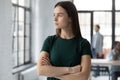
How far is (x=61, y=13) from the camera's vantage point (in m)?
1.53

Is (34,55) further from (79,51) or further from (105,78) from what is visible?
(79,51)

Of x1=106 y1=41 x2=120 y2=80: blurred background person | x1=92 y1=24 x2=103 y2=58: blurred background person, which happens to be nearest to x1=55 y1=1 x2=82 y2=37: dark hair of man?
x1=106 y1=41 x2=120 y2=80: blurred background person

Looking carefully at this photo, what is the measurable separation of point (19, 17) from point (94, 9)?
299 centimetres

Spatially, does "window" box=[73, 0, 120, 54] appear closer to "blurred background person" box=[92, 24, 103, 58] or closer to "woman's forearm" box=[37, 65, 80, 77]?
"blurred background person" box=[92, 24, 103, 58]

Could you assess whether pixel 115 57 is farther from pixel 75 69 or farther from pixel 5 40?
pixel 75 69

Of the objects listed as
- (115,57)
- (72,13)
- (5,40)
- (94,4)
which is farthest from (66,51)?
(94,4)

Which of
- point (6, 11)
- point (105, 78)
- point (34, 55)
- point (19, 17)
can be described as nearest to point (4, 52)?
point (6, 11)

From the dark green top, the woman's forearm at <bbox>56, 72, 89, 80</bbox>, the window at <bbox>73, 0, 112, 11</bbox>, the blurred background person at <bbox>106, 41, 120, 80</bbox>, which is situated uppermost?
the window at <bbox>73, 0, 112, 11</bbox>

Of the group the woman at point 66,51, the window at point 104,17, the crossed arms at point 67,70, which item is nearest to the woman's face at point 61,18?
the woman at point 66,51

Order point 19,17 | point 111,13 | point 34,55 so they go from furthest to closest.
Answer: point 111,13 < point 34,55 < point 19,17

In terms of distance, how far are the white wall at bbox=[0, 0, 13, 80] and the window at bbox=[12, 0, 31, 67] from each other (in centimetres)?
86

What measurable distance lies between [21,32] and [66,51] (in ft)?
18.6

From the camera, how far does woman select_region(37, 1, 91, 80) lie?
4.97 ft

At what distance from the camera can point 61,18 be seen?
1.52 m
